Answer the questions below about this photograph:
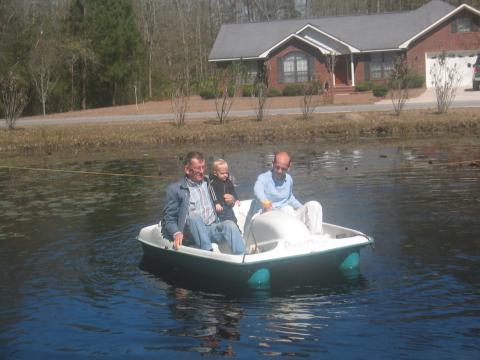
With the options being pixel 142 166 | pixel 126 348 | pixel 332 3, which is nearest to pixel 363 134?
pixel 142 166

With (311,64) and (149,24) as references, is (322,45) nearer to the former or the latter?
(311,64)

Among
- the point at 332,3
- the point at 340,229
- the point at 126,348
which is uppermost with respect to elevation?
the point at 332,3

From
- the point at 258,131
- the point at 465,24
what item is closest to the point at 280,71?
the point at 465,24

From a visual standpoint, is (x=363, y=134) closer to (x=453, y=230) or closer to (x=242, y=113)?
(x=242, y=113)

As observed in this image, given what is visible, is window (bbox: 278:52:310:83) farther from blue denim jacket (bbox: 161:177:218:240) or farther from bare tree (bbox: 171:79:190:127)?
blue denim jacket (bbox: 161:177:218:240)

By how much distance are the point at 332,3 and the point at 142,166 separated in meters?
63.7

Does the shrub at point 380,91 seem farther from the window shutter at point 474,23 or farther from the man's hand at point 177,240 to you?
the man's hand at point 177,240

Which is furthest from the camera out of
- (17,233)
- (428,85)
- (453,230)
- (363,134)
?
(428,85)

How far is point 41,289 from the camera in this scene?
10164 mm

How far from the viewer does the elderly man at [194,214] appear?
9.96 meters

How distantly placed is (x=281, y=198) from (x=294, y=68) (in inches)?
1628

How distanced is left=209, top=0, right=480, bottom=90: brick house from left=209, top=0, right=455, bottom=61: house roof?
0.06 metres

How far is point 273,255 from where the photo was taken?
30.2 ft

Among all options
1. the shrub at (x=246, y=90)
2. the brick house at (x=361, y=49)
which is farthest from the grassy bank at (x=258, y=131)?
the brick house at (x=361, y=49)
